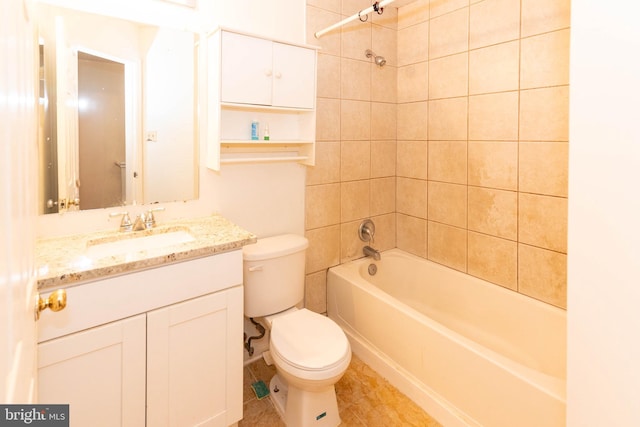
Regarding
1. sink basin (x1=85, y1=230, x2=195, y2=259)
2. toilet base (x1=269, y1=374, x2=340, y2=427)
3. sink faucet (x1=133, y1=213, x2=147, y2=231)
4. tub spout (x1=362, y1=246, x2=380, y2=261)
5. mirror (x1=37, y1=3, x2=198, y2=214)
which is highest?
mirror (x1=37, y1=3, x2=198, y2=214)

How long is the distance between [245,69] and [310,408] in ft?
5.43

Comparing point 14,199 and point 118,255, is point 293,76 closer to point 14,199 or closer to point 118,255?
point 118,255

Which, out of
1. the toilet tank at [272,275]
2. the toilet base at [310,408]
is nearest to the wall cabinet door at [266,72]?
the toilet tank at [272,275]

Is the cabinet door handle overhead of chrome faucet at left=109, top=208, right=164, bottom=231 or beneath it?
beneath

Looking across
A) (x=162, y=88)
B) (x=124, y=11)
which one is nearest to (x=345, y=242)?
(x=162, y=88)

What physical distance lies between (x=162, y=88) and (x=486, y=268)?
2111mm

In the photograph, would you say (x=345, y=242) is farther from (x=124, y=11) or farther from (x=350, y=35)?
(x=124, y=11)

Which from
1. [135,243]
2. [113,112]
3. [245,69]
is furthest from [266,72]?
[135,243]

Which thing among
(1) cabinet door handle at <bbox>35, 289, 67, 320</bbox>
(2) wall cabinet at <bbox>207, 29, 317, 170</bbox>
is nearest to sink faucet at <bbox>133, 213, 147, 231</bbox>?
(2) wall cabinet at <bbox>207, 29, 317, 170</bbox>

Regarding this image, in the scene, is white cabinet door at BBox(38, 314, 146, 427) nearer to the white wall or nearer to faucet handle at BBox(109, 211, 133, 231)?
faucet handle at BBox(109, 211, 133, 231)

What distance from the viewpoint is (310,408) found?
5.43ft

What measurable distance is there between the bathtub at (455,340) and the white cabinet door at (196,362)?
89cm

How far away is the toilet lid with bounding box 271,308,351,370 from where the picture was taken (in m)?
1.55

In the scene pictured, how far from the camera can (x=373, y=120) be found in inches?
101
